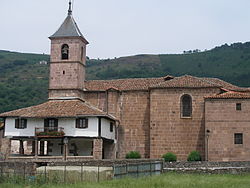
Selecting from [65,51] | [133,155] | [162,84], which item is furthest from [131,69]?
[133,155]

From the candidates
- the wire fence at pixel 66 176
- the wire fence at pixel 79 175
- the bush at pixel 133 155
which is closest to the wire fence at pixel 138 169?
the wire fence at pixel 79 175

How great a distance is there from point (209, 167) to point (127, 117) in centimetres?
1365

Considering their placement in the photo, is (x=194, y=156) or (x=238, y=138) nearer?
(x=238, y=138)

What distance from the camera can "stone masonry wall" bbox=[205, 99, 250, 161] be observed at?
43031 millimetres

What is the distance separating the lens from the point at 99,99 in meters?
51.4

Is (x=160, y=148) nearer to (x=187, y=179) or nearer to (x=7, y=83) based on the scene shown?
(x=187, y=179)

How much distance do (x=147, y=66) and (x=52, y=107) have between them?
83028 mm

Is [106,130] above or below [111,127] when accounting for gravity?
below

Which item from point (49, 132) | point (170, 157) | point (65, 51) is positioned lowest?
point (170, 157)

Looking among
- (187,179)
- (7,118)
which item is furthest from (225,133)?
(7,118)

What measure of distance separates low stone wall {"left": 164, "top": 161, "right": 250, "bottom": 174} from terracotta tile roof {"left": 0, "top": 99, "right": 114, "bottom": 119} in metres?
10.1

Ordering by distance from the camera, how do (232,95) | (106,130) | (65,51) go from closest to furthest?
(232,95), (106,130), (65,51)

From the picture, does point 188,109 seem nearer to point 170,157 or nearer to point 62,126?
point 170,157

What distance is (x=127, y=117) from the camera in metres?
50.5
